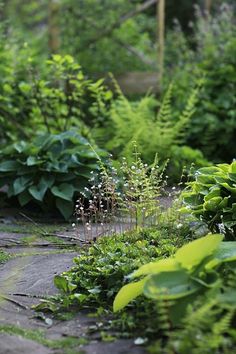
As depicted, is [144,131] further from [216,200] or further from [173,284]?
[173,284]

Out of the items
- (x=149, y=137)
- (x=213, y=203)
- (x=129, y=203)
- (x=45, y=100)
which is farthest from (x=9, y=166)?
(x=213, y=203)

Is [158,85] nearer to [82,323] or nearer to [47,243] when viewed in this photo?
[47,243]

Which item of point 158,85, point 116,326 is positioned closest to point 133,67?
point 158,85

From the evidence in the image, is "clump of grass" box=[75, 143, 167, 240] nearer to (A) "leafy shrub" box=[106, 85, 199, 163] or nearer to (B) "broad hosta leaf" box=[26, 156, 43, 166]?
(B) "broad hosta leaf" box=[26, 156, 43, 166]

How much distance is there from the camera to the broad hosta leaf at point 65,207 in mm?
5580

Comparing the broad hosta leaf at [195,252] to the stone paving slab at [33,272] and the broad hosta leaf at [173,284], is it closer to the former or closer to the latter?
the broad hosta leaf at [173,284]

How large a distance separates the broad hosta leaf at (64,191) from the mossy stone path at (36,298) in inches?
12.1

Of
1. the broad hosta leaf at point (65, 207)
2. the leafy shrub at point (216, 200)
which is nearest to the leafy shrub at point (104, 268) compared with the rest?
the leafy shrub at point (216, 200)

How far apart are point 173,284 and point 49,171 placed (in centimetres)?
306

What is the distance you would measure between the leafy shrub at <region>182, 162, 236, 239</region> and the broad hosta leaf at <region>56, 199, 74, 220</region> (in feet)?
5.03

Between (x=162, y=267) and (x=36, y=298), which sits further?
(x=36, y=298)

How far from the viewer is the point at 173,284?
2895mm

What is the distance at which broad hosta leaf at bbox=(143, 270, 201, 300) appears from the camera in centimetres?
281

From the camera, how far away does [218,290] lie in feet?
9.46
